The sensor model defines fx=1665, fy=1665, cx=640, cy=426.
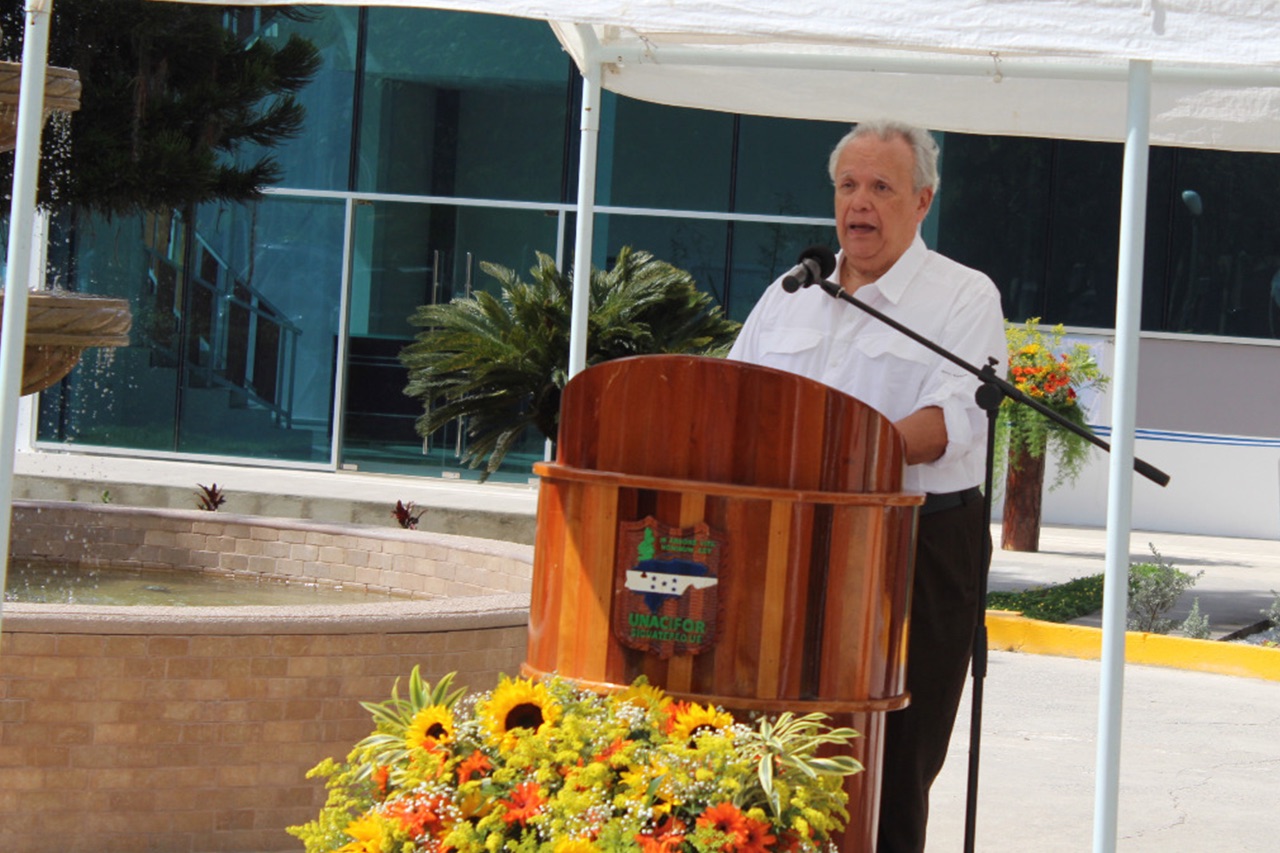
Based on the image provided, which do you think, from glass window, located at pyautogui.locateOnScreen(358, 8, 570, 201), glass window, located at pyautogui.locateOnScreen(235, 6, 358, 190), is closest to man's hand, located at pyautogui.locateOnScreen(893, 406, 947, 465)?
glass window, located at pyautogui.locateOnScreen(358, 8, 570, 201)

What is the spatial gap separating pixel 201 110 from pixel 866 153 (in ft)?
26.0

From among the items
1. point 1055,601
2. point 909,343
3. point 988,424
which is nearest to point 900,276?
point 909,343

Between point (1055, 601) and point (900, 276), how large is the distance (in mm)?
7026

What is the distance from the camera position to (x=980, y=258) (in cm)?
1778

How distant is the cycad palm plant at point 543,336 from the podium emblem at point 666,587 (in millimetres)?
6109

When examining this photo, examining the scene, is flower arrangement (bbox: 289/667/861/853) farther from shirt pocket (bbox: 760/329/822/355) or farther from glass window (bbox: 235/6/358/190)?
glass window (bbox: 235/6/358/190)

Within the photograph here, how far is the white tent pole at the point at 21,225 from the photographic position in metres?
3.31

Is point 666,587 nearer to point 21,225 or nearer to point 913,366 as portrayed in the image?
point 913,366

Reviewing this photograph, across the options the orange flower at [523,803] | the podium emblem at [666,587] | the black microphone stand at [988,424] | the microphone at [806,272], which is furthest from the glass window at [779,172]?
the orange flower at [523,803]

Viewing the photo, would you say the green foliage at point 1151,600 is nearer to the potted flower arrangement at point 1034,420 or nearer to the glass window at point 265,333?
the potted flower arrangement at point 1034,420

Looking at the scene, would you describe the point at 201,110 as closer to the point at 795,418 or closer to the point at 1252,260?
the point at 795,418

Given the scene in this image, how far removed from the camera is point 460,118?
1661 centimetres

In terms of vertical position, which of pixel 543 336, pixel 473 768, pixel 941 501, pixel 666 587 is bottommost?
pixel 473 768

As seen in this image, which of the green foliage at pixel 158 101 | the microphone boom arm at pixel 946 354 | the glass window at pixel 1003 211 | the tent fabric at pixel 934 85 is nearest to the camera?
the microphone boom arm at pixel 946 354
